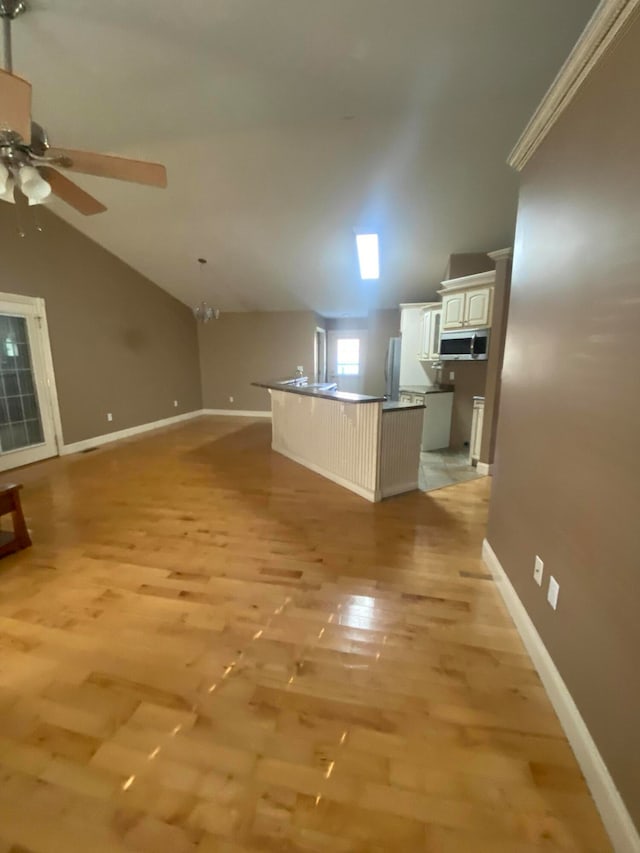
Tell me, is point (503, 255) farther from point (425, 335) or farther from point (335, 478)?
point (335, 478)

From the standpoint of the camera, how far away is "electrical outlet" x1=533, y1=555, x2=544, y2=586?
1.66m

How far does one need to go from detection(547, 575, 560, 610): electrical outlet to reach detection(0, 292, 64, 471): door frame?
18.1ft

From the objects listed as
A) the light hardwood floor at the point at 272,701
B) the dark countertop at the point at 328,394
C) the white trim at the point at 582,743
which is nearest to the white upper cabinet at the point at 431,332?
the dark countertop at the point at 328,394

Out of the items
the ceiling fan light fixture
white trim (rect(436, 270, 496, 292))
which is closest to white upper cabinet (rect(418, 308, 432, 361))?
white trim (rect(436, 270, 496, 292))

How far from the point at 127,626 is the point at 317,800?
1257 mm

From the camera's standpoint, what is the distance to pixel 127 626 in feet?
6.20

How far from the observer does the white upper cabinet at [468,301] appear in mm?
4109

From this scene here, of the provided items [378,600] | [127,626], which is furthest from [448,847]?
[127,626]

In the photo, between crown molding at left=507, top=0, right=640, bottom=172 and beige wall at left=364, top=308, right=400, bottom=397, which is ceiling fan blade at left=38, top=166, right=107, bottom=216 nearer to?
crown molding at left=507, top=0, right=640, bottom=172

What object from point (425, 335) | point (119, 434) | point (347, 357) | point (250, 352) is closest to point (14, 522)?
point (119, 434)

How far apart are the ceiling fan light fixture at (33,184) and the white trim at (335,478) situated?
125 inches

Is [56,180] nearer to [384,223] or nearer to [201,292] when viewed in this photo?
[384,223]

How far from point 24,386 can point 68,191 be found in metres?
3.20

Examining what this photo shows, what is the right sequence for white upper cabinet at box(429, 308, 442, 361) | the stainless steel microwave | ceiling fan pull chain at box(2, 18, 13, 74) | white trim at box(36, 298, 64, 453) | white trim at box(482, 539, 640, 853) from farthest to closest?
white upper cabinet at box(429, 308, 442, 361) → white trim at box(36, 298, 64, 453) → the stainless steel microwave → ceiling fan pull chain at box(2, 18, 13, 74) → white trim at box(482, 539, 640, 853)
